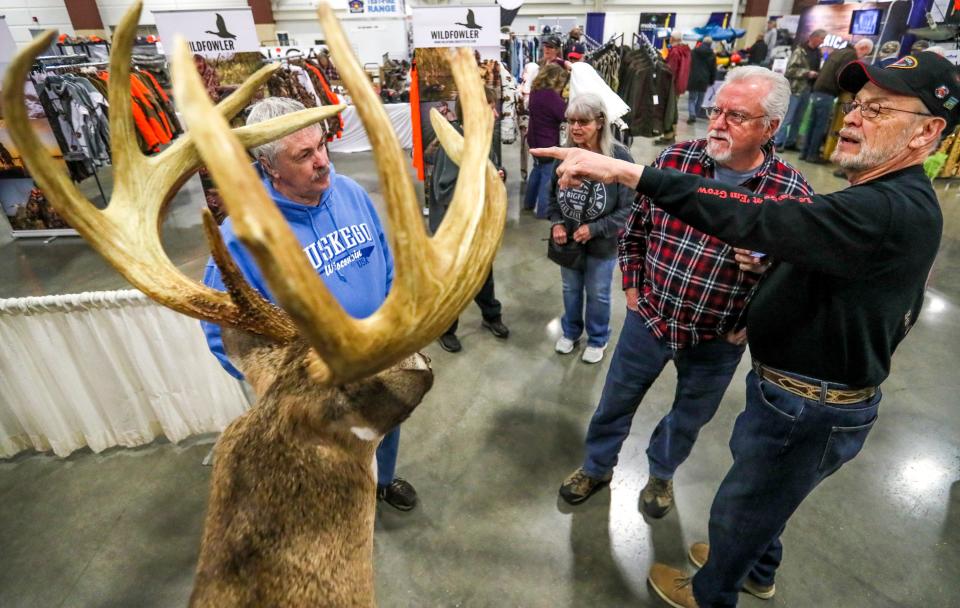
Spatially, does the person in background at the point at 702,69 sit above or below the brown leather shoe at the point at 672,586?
above

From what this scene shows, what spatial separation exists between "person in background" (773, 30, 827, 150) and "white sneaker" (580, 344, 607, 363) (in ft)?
27.0

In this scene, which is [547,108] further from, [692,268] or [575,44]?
[575,44]

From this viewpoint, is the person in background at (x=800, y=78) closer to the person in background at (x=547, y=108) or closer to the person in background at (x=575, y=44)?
the person in background at (x=575, y=44)

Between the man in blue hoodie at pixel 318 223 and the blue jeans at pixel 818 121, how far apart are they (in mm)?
9663

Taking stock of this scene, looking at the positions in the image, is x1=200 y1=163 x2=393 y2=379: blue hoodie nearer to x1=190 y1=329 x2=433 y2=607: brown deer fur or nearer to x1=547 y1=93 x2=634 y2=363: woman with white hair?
x1=190 y1=329 x2=433 y2=607: brown deer fur

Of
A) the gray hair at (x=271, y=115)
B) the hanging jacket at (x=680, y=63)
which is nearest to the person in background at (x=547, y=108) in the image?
the gray hair at (x=271, y=115)

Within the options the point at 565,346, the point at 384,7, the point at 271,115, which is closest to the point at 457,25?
the point at 565,346

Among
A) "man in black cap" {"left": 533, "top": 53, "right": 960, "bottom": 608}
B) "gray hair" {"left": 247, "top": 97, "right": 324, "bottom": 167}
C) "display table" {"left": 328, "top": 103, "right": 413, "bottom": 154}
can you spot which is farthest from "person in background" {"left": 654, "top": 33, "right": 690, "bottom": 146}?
"gray hair" {"left": 247, "top": 97, "right": 324, "bottom": 167}

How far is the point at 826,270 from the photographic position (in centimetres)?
132

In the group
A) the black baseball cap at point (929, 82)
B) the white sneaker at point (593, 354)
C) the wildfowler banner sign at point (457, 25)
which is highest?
the wildfowler banner sign at point (457, 25)

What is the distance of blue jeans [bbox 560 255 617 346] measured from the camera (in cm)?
361

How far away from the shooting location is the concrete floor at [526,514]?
239 cm

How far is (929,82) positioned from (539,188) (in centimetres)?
523

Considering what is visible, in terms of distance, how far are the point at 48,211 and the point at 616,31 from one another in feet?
61.3
